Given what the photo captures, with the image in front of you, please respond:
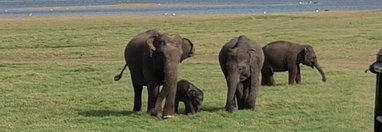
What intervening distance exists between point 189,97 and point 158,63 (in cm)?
75

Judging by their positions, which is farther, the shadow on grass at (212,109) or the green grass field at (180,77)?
the shadow on grass at (212,109)

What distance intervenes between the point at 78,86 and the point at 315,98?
4821mm

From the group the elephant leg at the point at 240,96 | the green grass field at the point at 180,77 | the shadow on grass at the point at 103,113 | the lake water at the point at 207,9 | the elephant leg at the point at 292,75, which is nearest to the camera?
the green grass field at the point at 180,77

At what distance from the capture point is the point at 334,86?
1619cm

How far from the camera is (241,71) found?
42.9 feet

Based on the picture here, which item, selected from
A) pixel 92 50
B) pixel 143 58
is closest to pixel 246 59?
pixel 143 58

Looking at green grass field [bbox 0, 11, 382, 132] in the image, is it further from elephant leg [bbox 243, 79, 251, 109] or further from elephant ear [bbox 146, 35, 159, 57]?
elephant ear [bbox 146, 35, 159, 57]

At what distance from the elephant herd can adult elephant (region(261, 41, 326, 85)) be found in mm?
3423

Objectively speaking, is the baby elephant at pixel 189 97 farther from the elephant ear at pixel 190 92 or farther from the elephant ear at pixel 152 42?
the elephant ear at pixel 152 42

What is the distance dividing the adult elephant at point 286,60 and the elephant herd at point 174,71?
11.2 ft

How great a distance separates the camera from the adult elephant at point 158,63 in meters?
12.3

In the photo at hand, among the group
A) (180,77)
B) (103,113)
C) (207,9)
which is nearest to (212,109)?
(103,113)

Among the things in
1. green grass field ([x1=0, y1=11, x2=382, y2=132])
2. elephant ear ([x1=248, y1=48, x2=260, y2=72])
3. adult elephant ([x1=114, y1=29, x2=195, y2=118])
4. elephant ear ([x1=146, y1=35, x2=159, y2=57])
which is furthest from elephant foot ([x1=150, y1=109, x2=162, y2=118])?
elephant ear ([x1=248, y1=48, x2=260, y2=72])

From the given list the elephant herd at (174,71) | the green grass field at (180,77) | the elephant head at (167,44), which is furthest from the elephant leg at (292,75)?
the elephant head at (167,44)
